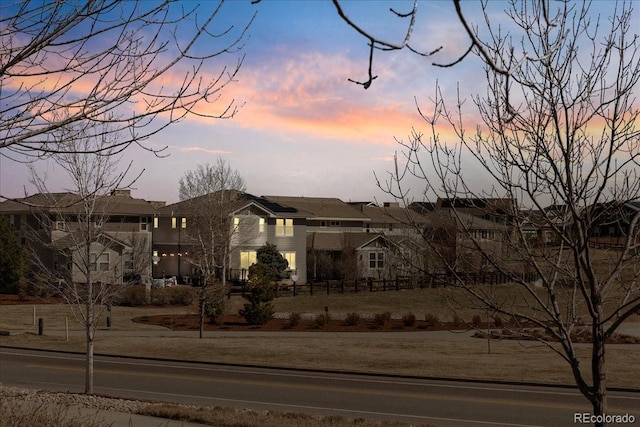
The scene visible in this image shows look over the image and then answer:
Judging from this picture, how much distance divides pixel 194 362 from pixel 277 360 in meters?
2.80

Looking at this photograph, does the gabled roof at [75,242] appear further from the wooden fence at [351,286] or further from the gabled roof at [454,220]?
the wooden fence at [351,286]

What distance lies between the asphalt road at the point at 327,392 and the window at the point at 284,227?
33.7 meters

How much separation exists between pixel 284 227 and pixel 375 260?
898 cm

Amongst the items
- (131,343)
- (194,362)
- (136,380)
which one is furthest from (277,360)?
(131,343)

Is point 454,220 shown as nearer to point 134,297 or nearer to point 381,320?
point 381,320

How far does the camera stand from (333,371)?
21594 millimetres

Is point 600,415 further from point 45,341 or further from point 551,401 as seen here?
point 45,341

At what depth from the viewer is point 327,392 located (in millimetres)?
17938

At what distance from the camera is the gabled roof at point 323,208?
2613 inches

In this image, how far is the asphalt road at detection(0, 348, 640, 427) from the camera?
1505cm

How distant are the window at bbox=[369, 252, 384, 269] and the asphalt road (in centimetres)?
3732

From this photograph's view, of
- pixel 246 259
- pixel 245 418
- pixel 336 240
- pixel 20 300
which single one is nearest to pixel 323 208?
pixel 336 240

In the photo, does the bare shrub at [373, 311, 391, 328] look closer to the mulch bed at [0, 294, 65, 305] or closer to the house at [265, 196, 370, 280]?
the house at [265, 196, 370, 280]

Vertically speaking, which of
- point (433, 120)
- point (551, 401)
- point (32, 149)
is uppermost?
point (433, 120)
